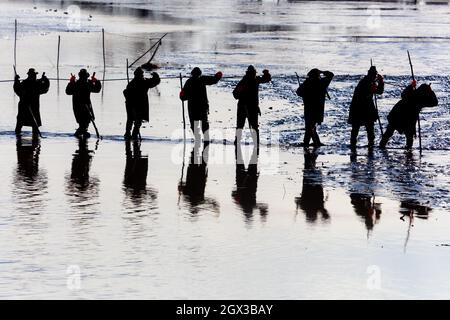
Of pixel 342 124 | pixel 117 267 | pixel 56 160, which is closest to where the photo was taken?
pixel 117 267

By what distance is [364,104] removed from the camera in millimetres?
22031

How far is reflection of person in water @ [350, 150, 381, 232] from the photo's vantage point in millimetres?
15082

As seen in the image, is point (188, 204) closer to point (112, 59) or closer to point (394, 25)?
point (112, 59)

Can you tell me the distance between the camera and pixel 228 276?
11.6 metres

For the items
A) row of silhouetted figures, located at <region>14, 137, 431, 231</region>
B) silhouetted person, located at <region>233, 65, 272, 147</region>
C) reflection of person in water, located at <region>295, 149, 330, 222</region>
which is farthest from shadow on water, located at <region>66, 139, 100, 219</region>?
silhouetted person, located at <region>233, 65, 272, 147</region>

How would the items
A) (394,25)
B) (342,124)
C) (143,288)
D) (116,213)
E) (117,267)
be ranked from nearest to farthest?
(143,288) → (117,267) → (116,213) → (342,124) → (394,25)

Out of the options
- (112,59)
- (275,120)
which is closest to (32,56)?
(112,59)

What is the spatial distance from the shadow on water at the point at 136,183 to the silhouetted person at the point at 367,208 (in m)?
2.93

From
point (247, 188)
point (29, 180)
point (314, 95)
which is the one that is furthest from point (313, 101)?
point (29, 180)

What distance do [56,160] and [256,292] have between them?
9428 millimetres

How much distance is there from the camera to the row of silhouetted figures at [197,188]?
1538cm

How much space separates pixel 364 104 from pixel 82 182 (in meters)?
7.06

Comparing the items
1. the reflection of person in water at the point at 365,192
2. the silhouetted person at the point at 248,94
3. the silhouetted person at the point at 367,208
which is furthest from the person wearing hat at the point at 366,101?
the silhouetted person at the point at 367,208
